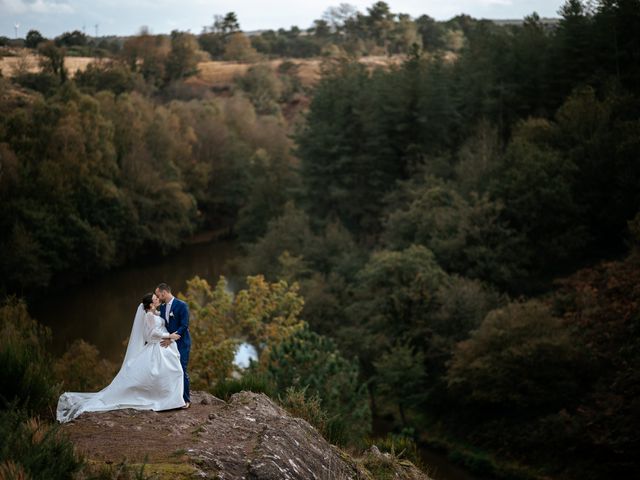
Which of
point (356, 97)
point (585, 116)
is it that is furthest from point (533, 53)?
point (356, 97)

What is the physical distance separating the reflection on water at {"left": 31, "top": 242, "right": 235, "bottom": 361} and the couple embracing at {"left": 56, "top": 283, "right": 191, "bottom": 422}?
2876 centimetres

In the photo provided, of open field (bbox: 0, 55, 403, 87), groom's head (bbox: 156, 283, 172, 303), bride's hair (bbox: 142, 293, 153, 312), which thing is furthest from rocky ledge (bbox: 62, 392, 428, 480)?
open field (bbox: 0, 55, 403, 87)

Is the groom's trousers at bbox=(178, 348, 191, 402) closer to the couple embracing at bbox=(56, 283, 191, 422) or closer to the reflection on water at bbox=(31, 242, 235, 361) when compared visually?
the couple embracing at bbox=(56, 283, 191, 422)

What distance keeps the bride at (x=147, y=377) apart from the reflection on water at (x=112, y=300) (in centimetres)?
2878

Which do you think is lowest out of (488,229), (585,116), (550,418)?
(550,418)

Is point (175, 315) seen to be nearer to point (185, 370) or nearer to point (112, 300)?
point (185, 370)

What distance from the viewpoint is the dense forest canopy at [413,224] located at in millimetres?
27281

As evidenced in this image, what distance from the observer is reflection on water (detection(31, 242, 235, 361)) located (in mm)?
42250

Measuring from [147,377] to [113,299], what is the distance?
129 feet

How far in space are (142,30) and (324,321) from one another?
7292 centimetres

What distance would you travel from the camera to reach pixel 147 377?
35.5 feet

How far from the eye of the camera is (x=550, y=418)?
2689 centimetres

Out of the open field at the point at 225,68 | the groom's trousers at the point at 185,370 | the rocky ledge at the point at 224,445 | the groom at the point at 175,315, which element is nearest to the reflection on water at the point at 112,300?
the open field at the point at 225,68

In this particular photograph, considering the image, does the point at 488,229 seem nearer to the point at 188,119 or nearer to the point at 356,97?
the point at 356,97
